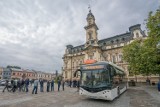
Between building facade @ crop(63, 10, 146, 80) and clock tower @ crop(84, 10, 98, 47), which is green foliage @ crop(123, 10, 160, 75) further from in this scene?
clock tower @ crop(84, 10, 98, 47)

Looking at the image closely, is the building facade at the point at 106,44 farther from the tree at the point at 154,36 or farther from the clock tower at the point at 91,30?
the tree at the point at 154,36

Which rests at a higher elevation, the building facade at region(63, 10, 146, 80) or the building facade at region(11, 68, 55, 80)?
the building facade at region(63, 10, 146, 80)

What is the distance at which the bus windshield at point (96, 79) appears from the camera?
907 cm

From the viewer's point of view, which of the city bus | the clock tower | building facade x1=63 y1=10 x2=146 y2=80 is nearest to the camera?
the city bus

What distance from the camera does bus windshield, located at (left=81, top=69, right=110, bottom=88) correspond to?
29.8 ft

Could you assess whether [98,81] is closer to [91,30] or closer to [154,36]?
[154,36]

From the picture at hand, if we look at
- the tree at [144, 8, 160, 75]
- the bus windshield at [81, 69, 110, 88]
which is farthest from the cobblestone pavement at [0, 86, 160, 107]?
the tree at [144, 8, 160, 75]

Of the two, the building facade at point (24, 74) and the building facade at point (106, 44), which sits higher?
the building facade at point (106, 44)

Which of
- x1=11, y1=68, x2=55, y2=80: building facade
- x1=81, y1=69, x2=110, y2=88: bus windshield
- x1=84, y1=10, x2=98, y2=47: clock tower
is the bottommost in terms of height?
x1=11, y1=68, x2=55, y2=80: building facade

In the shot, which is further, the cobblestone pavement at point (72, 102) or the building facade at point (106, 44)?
the building facade at point (106, 44)

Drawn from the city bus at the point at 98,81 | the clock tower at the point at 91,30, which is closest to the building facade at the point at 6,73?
the clock tower at the point at 91,30

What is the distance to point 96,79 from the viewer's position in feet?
30.8

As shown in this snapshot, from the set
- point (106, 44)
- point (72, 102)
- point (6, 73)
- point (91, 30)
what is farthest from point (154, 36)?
point (6, 73)

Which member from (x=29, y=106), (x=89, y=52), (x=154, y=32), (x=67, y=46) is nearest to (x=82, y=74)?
(x=29, y=106)
